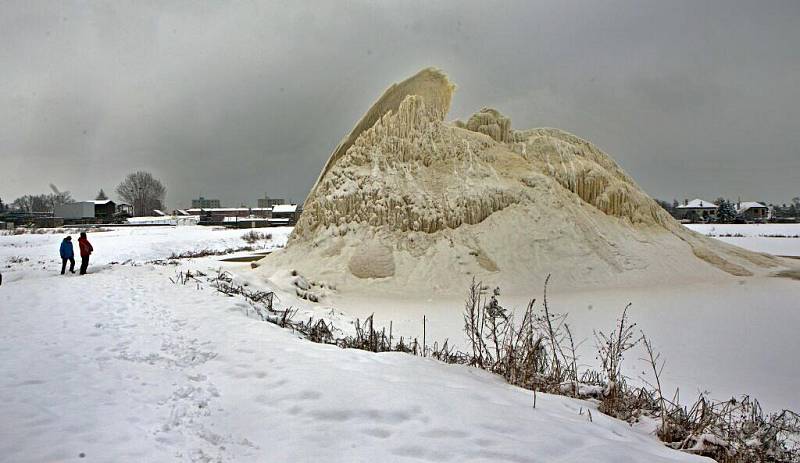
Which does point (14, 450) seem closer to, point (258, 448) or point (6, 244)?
point (258, 448)

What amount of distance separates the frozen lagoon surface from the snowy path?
2 centimetres

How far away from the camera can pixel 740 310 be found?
8797mm

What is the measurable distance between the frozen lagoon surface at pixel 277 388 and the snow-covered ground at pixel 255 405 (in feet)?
0.05

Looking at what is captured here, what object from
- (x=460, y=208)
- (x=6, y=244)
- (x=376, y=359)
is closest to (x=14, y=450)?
(x=376, y=359)

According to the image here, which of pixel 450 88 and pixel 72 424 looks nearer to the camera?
pixel 72 424

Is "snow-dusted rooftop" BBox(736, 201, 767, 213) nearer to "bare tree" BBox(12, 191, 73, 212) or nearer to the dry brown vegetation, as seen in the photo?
the dry brown vegetation

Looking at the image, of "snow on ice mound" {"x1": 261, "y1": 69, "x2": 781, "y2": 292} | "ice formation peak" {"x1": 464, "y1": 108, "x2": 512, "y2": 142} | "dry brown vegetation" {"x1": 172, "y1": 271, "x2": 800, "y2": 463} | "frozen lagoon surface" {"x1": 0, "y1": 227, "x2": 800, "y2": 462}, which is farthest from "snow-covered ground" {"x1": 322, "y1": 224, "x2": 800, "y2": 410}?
"ice formation peak" {"x1": 464, "y1": 108, "x2": 512, "y2": 142}

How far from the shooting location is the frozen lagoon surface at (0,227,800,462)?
293 cm

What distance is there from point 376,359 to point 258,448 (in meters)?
2.22

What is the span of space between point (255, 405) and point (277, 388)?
33 cm

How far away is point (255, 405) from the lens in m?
3.68

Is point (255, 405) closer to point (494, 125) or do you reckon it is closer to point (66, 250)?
point (66, 250)

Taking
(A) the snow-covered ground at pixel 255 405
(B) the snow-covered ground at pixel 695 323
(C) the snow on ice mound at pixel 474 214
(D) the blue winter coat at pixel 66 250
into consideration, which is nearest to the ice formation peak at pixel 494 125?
(C) the snow on ice mound at pixel 474 214

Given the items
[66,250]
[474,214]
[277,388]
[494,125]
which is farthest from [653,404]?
[66,250]
